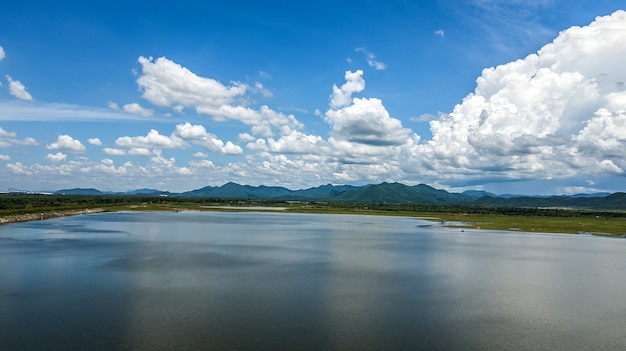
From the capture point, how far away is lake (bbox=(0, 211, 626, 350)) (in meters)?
17.6

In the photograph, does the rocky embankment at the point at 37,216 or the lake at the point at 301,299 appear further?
the rocky embankment at the point at 37,216

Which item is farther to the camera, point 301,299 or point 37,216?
point 37,216

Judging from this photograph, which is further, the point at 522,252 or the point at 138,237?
the point at 138,237

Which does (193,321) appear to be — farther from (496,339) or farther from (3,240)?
(3,240)

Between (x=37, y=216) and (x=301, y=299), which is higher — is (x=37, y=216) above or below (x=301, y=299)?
above

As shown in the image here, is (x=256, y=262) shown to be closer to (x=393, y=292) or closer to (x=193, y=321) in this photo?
(x=393, y=292)

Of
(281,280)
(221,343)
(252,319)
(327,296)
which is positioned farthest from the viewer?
(281,280)

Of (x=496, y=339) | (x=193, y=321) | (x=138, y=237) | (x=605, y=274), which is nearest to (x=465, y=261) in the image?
(x=605, y=274)

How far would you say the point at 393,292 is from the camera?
2656 cm

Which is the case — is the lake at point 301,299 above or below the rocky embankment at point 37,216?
below

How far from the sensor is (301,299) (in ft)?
78.9

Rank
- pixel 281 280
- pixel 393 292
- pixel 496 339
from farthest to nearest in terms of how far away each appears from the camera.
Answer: pixel 281 280 → pixel 393 292 → pixel 496 339

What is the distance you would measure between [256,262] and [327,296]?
12948 millimetres

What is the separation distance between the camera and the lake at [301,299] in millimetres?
17594
